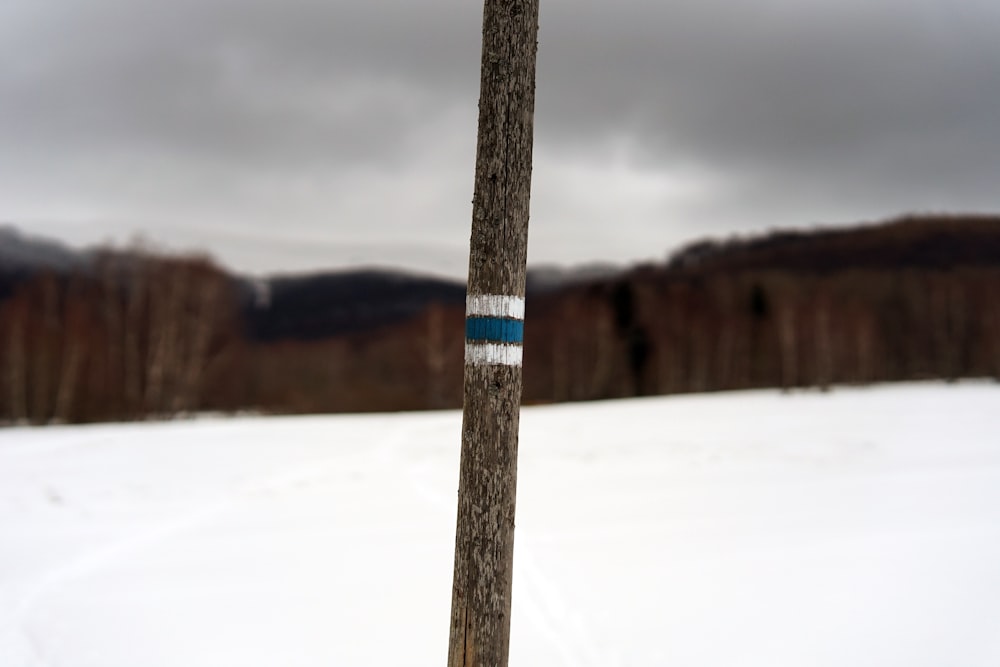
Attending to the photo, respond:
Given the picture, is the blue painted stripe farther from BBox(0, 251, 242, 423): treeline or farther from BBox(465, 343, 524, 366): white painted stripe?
BBox(0, 251, 242, 423): treeline

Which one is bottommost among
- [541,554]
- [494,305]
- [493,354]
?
[541,554]

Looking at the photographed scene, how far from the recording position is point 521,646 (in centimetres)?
394

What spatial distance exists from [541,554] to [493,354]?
3839mm

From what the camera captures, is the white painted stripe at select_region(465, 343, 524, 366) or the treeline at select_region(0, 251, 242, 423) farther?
the treeline at select_region(0, 251, 242, 423)

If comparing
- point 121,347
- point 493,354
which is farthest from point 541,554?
point 121,347

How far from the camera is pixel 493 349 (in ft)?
7.55

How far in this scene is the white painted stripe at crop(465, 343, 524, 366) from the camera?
90.7 inches

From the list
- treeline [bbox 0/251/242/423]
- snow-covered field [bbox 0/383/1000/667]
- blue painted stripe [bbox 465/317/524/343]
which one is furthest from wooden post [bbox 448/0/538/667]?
treeline [bbox 0/251/242/423]

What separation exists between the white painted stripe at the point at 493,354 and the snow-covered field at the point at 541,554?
2.24 metres

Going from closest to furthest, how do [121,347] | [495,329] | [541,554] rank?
1. [495,329]
2. [541,554]
3. [121,347]

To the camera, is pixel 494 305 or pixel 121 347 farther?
pixel 121 347

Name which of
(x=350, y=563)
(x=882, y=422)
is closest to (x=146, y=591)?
(x=350, y=563)

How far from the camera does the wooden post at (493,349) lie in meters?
2.31

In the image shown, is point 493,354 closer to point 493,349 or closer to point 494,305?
point 493,349
